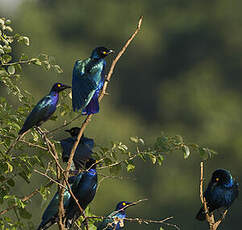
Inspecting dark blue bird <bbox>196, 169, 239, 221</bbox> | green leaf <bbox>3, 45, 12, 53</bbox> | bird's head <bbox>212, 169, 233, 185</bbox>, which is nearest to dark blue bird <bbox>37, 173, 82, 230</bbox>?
green leaf <bbox>3, 45, 12, 53</bbox>

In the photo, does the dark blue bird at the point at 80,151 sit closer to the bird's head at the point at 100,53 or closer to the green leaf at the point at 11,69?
the green leaf at the point at 11,69

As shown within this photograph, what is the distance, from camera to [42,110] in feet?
13.7

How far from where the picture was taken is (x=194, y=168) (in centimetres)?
2297

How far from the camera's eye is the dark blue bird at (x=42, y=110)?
4.00 metres

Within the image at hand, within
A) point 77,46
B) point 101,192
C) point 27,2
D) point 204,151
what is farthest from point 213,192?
point 27,2

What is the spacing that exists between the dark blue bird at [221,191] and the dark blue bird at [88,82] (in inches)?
53.9

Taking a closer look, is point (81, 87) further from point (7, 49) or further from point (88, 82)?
point (7, 49)

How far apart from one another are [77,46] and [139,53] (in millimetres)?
2528

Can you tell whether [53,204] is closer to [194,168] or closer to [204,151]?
[204,151]

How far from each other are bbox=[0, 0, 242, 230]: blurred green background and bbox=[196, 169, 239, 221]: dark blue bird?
38.0 ft

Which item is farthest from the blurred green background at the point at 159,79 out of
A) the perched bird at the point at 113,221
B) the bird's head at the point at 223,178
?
the perched bird at the point at 113,221

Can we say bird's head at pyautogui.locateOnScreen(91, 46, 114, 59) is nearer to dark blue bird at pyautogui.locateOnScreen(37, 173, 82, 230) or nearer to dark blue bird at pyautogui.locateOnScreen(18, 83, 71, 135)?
dark blue bird at pyautogui.locateOnScreen(18, 83, 71, 135)

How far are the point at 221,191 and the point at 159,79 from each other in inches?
989

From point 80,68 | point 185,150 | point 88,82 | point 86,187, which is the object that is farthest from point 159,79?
point 185,150
